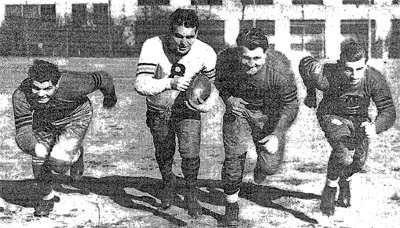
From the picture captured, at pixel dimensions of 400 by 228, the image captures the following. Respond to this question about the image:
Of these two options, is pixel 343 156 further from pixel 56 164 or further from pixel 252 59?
pixel 56 164

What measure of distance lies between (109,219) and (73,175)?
44.9 inches

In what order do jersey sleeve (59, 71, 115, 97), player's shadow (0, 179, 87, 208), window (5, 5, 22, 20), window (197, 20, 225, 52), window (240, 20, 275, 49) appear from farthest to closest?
window (240, 20, 275, 49) → window (197, 20, 225, 52) → window (5, 5, 22, 20) → player's shadow (0, 179, 87, 208) → jersey sleeve (59, 71, 115, 97)

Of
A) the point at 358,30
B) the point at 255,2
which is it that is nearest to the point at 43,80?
the point at 255,2

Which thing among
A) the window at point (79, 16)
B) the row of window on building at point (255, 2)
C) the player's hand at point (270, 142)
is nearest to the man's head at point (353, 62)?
the player's hand at point (270, 142)

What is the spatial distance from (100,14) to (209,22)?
6.75 ft

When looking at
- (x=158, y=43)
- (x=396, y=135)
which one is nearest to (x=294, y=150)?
(x=396, y=135)

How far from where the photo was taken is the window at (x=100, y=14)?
1198cm

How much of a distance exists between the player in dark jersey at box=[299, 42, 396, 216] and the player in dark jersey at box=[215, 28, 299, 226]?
0.34 meters

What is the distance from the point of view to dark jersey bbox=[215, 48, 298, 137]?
17.9 ft

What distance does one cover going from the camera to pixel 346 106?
569 centimetres

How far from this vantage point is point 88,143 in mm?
8461

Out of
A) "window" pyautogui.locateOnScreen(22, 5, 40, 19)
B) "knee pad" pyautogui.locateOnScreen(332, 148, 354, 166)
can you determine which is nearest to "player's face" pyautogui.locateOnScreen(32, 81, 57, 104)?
"knee pad" pyautogui.locateOnScreen(332, 148, 354, 166)

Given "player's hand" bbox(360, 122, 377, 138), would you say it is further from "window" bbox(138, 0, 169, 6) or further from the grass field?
"window" bbox(138, 0, 169, 6)

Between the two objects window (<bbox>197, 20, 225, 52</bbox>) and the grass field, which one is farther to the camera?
window (<bbox>197, 20, 225, 52</bbox>)
